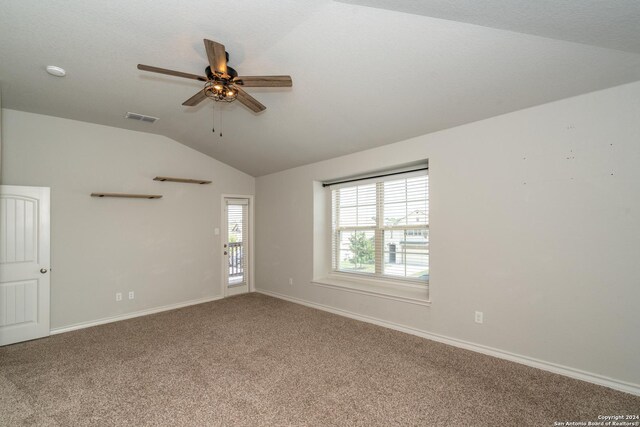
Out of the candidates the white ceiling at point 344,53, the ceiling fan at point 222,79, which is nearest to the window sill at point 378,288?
the white ceiling at point 344,53

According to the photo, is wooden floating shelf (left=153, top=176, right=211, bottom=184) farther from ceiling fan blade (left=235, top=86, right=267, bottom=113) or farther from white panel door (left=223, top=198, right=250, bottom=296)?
ceiling fan blade (left=235, top=86, right=267, bottom=113)

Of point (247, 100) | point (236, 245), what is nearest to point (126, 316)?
point (236, 245)

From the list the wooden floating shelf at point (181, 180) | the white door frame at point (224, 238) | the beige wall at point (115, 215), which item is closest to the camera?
the beige wall at point (115, 215)

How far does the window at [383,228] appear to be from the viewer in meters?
3.95

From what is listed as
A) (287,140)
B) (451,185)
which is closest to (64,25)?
(287,140)

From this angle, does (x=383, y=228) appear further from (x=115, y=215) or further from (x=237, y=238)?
(x=115, y=215)

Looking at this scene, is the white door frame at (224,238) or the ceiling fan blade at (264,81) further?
the white door frame at (224,238)

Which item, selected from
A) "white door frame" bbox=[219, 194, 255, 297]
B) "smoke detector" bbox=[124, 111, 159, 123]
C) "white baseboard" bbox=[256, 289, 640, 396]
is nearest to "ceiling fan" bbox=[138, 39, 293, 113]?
"smoke detector" bbox=[124, 111, 159, 123]

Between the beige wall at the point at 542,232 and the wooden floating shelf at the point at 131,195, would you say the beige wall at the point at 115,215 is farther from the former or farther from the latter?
the beige wall at the point at 542,232

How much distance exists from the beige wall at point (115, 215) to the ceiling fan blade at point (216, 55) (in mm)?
3483

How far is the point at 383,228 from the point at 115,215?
167 inches

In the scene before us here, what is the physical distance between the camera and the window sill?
3706 mm

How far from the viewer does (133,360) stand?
3084 mm

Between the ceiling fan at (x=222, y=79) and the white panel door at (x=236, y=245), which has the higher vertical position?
the ceiling fan at (x=222, y=79)
